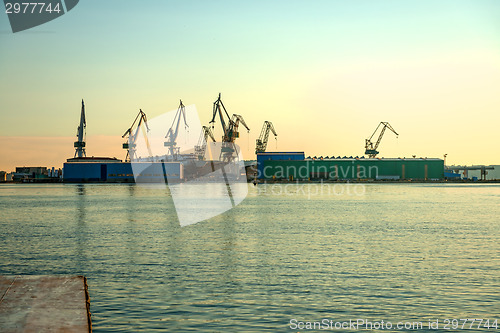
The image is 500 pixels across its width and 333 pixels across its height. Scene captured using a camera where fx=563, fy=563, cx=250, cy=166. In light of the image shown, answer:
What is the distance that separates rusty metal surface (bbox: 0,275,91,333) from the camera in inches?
472

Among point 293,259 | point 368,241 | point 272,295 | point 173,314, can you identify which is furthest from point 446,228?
point 173,314

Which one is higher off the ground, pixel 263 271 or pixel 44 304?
pixel 44 304

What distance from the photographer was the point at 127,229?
4228 centimetres

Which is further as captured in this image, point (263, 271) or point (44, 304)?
point (263, 271)

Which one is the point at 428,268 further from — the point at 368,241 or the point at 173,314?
the point at 173,314

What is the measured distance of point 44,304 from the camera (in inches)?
542

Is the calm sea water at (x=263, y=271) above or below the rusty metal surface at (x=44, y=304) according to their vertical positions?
below

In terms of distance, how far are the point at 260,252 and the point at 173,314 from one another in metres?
13.4

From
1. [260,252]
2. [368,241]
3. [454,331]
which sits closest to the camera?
[454,331]

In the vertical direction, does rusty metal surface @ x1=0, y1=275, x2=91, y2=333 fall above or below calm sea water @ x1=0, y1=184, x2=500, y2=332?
above

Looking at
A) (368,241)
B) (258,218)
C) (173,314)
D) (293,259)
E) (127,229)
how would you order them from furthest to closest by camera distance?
(258,218), (127,229), (368,241), (293,259), (173,314)

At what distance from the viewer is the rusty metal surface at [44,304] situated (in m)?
12.0

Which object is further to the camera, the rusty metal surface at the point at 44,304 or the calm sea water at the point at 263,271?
the calm sea water at the point at 263,271

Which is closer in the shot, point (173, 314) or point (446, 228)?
point (173, 314)
